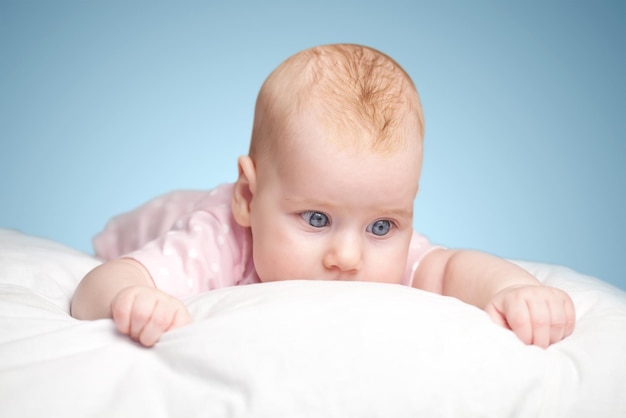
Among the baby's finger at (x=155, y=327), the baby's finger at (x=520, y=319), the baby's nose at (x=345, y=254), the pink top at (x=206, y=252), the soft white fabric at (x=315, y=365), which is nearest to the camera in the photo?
the soft white fabric at (x=315, y=365)

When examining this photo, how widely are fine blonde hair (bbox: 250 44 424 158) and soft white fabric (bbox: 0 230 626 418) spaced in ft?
1.59

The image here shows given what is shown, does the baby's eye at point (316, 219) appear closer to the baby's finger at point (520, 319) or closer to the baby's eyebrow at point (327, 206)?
the baby's eyebrow at point (327, 206)

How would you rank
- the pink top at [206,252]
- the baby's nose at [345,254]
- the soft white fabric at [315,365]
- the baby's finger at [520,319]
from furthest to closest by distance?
1. the pink top at [206,252]
2. the baby's nose at [345,254]
3. the baby's finger at [520,319]
4. the soft white fabric at [315,365]

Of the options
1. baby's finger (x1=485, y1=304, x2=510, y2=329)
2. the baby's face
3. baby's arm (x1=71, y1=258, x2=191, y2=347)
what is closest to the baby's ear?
the baby's face

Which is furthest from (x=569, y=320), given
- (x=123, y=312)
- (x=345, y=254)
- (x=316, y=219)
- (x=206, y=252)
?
(x=206, y=252)

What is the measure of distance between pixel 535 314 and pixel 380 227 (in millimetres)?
502

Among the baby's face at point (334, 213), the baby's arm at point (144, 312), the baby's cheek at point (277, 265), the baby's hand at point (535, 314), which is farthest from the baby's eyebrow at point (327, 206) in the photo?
the baby's arm at point (144, 312)

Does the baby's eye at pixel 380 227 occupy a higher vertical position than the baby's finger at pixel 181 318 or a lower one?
higher

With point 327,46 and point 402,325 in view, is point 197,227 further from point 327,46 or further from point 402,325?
point 402,325

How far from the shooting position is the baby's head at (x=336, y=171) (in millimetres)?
1839

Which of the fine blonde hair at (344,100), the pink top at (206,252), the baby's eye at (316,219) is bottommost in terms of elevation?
the pink top at (206,252)

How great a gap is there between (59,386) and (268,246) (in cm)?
76

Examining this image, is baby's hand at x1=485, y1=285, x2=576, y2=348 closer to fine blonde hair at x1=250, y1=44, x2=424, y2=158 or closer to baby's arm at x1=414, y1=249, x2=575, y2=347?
baby's arm at x1=414, y1=249, x2=575, y2=347

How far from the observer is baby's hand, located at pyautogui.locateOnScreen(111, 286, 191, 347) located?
142 cm
